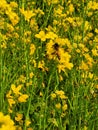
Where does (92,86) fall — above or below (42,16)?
below

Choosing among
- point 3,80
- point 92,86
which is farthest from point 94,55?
point 3,80

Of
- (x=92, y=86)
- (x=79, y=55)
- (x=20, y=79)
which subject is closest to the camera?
(x=20, y=79)

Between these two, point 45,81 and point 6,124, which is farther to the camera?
point 45,81

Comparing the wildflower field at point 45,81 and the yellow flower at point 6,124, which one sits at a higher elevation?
Answer: the yellow flower at point 6,124

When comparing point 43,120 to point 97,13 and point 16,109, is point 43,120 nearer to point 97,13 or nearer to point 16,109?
point 16,109

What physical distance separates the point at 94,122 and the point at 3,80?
514mm

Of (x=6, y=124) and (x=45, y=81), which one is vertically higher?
(x=6, y=124)

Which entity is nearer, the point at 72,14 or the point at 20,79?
the point at 20,79

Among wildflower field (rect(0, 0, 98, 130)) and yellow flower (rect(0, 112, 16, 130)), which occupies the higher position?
yellow flower (rect(0, 112, 16, 130))

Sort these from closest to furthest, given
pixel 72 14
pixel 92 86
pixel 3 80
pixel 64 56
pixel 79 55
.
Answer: pixel 64 56 < pixel 3 80 < pixel 92 86 < pixel 79 55 < pixel 72 14

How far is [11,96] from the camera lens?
191cm

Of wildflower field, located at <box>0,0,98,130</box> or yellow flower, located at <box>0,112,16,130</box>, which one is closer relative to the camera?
yellow flower, located at <box>0,112,16,130</box>

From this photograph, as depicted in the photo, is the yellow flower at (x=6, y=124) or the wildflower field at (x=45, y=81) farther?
the wildflower field at (x=45, y=81)

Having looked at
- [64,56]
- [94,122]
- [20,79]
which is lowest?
[94,122]
